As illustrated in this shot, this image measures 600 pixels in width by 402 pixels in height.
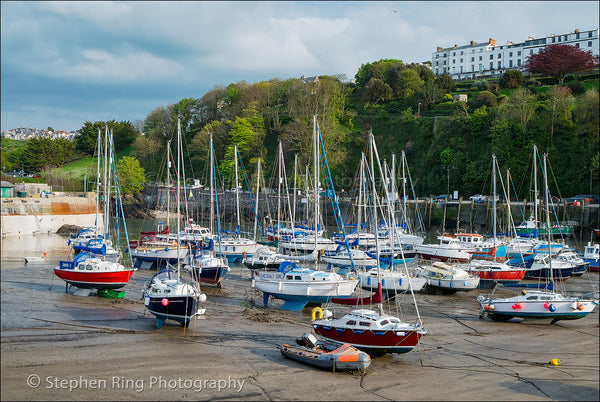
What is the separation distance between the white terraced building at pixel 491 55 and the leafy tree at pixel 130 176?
243 feet

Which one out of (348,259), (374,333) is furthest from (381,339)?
(348,259)

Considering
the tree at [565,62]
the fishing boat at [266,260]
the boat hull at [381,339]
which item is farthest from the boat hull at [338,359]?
the tree at [565,62]

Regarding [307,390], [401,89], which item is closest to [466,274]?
[307,390]

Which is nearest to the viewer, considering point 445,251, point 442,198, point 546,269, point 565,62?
point 546,269

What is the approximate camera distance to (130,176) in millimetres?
83625

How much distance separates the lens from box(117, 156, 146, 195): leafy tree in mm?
83188

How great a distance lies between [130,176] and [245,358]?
2902 inches

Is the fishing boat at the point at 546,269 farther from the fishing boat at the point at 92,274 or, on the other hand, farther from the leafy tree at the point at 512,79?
the leafy tree at the point at 512,79

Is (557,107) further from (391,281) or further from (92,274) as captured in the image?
(92,274)

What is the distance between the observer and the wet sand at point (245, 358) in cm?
1213

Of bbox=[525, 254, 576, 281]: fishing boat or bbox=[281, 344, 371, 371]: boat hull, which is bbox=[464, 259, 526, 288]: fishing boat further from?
bbox=[281, 344, 371, 371]: boat hull

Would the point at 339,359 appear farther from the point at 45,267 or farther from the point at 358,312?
the point at 45,267

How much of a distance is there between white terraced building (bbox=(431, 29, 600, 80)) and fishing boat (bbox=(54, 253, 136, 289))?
101176 millimetres

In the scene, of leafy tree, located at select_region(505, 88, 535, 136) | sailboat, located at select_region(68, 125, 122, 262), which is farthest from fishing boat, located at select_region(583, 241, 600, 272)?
leafy tree, located at select_region(505, 88, 535, 136)
